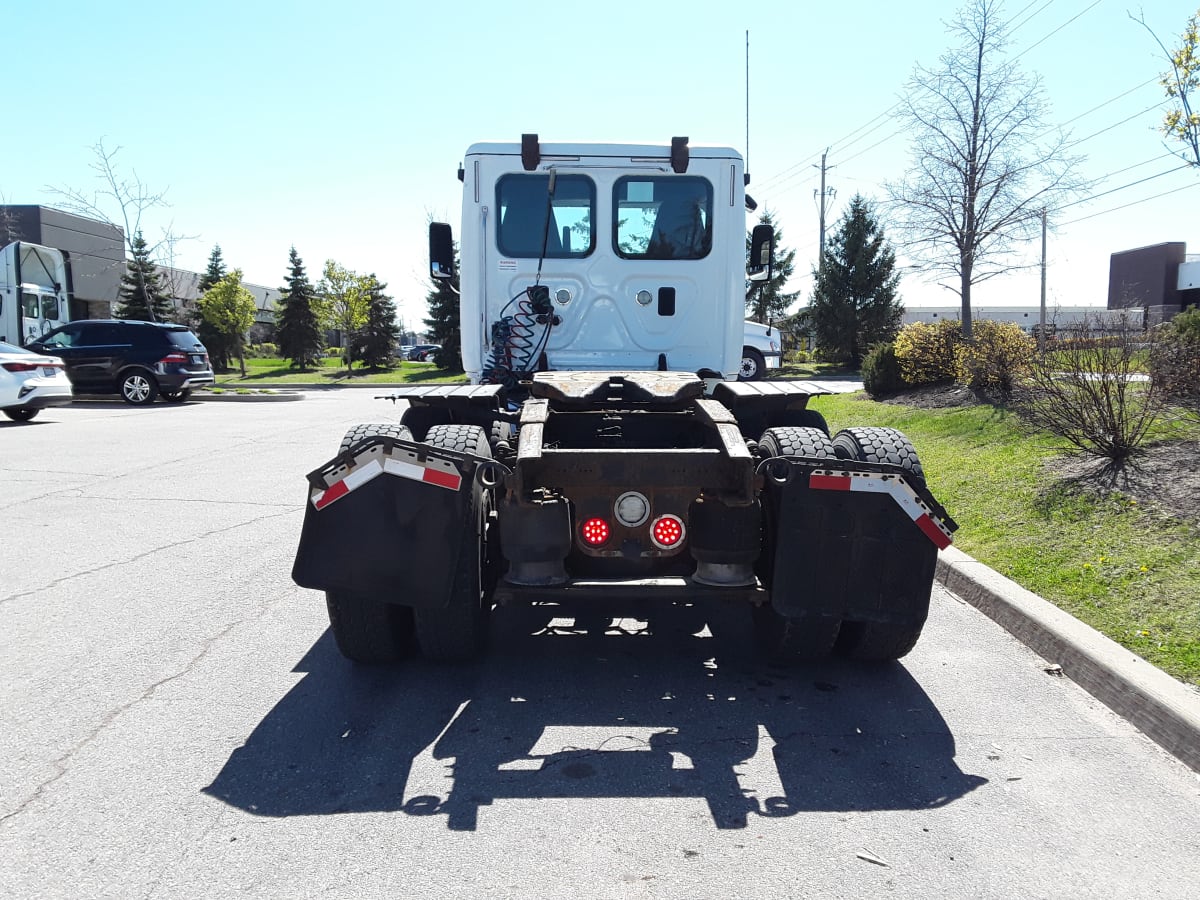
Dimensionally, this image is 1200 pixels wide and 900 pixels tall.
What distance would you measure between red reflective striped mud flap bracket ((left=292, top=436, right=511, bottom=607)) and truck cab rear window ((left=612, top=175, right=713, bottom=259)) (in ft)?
10.6

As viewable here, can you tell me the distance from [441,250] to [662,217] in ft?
5.57

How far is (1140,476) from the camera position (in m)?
6.48

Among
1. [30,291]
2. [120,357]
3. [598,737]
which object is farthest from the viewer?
[30,291]

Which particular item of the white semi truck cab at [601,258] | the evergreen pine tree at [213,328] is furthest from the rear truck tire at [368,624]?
the evergreen pine tree at [213,328]

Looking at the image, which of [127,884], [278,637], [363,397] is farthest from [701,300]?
[363,397]

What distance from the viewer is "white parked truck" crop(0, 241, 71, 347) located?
70.5ft

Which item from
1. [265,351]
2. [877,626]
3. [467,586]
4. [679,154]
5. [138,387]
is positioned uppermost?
[679,154]

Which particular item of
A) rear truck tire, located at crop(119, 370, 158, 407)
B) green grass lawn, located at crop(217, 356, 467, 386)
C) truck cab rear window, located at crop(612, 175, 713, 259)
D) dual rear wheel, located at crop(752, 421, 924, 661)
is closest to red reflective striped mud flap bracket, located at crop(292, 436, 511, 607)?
dual rear wheel, located at crop(752, 421, 924, 661)

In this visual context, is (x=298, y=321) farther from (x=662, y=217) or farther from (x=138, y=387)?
(x=662, y=217)

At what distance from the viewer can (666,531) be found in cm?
408

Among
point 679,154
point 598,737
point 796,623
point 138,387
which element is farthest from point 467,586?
point 138,387

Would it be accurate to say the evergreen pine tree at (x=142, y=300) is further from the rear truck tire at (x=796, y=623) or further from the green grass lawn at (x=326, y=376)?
the rear truck tire at (x=796, y=623)

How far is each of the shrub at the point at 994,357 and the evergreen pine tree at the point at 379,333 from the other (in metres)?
38.7

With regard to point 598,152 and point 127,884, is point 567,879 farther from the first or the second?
point 598,152
